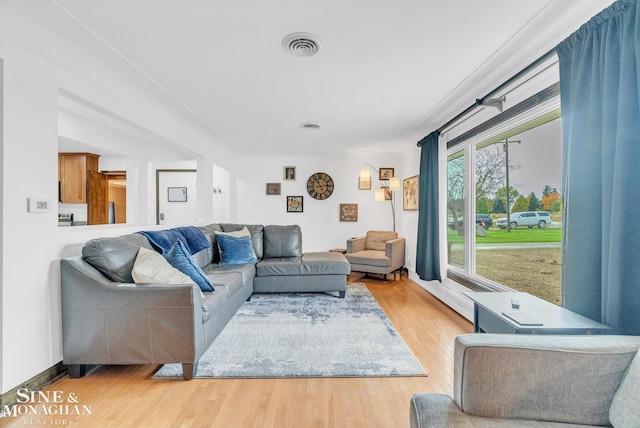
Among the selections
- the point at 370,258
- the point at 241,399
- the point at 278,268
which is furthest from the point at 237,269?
the point at 370,258

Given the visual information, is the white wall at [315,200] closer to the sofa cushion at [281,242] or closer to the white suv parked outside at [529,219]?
the sofa cushion at [281,242]

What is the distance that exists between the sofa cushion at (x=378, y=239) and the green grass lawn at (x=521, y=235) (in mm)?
2181

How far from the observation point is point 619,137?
1.35m

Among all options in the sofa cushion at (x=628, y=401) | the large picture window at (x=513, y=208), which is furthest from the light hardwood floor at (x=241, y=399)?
the large picture window at (x=513, y=208)

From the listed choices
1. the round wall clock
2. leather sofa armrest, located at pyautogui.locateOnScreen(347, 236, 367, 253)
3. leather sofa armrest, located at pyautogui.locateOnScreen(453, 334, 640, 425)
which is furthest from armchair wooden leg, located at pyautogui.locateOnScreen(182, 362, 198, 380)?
the round wall clock

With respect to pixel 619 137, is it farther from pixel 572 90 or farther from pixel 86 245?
pixel 86 245

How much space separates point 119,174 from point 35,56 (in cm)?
369

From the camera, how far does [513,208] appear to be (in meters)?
2.69

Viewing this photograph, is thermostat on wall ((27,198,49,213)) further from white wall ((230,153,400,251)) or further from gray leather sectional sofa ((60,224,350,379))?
white wall ((230,153,400,251))

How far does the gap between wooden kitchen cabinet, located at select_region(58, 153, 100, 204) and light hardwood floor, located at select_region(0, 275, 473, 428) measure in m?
3.69

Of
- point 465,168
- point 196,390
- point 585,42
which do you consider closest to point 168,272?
point 196,390

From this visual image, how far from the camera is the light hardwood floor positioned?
1.64 metres

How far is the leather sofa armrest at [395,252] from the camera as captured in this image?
473cm

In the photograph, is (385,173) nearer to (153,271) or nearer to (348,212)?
(348,212)
